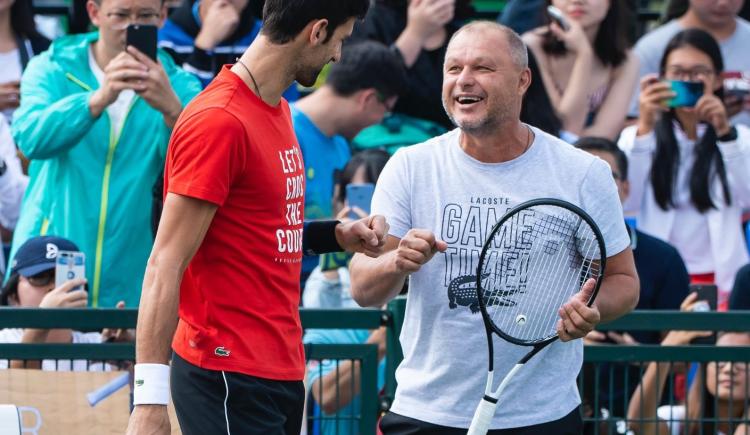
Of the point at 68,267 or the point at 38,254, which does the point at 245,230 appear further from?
the point at 38,254

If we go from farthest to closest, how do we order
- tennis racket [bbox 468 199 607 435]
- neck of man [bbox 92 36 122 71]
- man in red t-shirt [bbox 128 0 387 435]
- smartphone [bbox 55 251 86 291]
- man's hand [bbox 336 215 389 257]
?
neck of man [bbox 92 36 122 71]
smartphone [bbox 55 251 86 291]
tennis racket [bbox 468 199 607 435]
man's hand [bbox 336 215 389 257]
man in red t-shirt [bbox 128 0 387 435]

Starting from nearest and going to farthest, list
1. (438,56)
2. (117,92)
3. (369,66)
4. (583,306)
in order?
(583,306)
(117,92)
(369,66)
(438,56)

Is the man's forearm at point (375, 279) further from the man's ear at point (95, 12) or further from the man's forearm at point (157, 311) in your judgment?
the man's ear at point (95, 12)

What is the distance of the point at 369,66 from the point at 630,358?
103 inches

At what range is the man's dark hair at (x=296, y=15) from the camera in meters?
3.71

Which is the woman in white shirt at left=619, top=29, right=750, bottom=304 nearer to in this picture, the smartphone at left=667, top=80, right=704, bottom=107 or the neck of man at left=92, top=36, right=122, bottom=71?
the smartphone at left=667, top=80, right=704, bottom=107

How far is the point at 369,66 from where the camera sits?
7152mm

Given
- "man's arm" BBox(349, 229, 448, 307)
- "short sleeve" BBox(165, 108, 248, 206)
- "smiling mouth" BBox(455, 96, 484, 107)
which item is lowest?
"man's arm" BBox(349, 229, 448, 307)

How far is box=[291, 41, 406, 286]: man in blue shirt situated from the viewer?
704cm

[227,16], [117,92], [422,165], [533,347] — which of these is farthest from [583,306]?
[227,16]

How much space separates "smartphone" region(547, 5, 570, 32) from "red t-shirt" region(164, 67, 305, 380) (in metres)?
4.00

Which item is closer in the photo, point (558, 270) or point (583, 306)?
point (583, 306)

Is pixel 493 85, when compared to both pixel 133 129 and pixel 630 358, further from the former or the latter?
pixel 133 129

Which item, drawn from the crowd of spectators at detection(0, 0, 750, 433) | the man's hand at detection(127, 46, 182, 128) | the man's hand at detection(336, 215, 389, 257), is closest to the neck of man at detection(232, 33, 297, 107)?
the man's hand at detection(336, 215, 389, 257)
